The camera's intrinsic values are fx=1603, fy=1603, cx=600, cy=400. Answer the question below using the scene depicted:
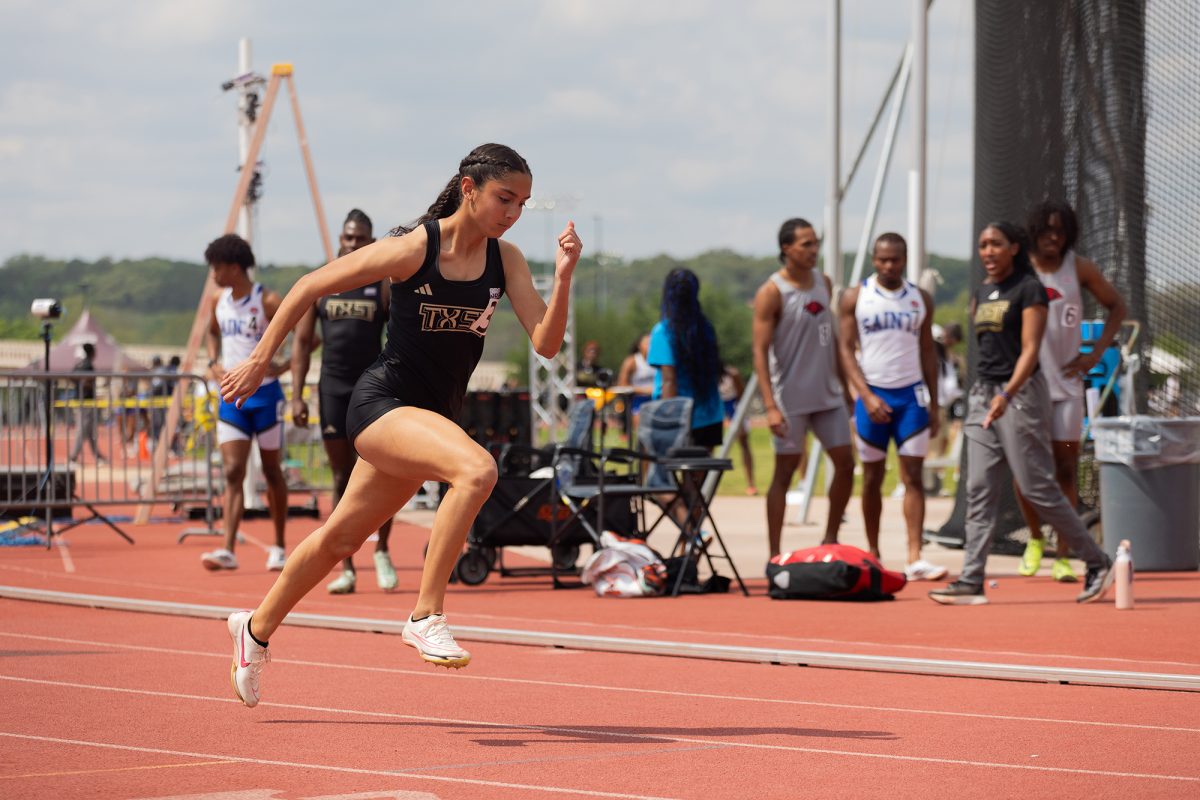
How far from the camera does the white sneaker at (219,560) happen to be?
1130 cm

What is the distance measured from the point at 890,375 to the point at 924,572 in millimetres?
1339

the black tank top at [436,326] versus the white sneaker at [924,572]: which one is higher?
the black tank top at [436,326]

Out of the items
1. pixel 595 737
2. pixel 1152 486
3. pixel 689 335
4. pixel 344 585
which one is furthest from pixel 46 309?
pixel 595 737

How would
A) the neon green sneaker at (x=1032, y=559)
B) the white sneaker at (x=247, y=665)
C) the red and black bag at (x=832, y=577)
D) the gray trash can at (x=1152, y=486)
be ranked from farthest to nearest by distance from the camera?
1. the neon green sneaker at (x=1032, y=559)
2. the gray trash can at (x=1152, y=486)
3. the red and black bag at (x=832, y=577)
4. the white sneaker at (x=247, y=665)

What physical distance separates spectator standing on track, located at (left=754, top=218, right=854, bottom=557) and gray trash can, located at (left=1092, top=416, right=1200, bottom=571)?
1884mm

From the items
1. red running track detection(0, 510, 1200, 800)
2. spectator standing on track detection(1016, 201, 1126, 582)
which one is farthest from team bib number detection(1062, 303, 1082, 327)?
red running track detection(0, 510, 1200, 800)

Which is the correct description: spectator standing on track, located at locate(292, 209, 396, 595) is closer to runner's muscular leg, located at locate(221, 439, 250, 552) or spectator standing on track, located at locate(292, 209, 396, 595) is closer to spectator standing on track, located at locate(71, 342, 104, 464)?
runner's muscular leg, located at locate(221, 439, 250, 552)

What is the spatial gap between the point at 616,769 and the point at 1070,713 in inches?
77.1

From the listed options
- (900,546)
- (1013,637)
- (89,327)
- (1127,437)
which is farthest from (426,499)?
(89,327)

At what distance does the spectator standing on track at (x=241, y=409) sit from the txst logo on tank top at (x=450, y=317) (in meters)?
5.38

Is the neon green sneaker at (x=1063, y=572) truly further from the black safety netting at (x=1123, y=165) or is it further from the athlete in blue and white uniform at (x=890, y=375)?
the black safety netting at (x=1123, y=165)

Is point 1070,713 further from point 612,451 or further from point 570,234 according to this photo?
point 612,451

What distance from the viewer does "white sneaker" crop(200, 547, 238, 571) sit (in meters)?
11.3

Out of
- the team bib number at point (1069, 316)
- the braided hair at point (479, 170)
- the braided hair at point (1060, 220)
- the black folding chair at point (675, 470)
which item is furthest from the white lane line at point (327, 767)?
the braided hair at point (1060, 220)
